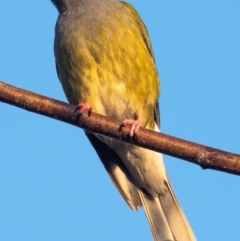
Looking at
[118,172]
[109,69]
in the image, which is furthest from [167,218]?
[109,69]

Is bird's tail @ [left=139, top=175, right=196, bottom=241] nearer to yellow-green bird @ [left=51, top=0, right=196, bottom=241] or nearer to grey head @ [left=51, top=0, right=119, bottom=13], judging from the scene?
yellow-green bird @ [left=51, top=0, right=196, bottom=241]

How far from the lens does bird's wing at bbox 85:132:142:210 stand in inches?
222

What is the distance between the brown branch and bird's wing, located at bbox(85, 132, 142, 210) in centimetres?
173

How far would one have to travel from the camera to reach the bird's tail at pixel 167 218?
17.5 feet

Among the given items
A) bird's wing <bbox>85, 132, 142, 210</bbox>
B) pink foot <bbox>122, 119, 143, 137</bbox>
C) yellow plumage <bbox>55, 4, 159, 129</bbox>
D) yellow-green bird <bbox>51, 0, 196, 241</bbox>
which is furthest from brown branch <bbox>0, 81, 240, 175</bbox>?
bird's wing <bbox>85, 132, 142, 210</bbox>

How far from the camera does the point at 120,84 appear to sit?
5.14 m

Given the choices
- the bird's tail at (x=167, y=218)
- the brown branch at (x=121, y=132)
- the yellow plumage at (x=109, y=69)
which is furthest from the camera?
the bird's tail at (x=167, y=218)

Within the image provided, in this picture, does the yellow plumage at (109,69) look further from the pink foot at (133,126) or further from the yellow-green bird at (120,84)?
the pink foot at (133,126)

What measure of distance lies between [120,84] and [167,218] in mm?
1417

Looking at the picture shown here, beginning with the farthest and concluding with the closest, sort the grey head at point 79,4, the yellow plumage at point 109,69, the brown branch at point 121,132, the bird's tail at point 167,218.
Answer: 1. the grey head at point 79,4
2. the bird's tail at point 167,218
3. the yellow plumage at point 109,69
4. the brown branch at point 121,132

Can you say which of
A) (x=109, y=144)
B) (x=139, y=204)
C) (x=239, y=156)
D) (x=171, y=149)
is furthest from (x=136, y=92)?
(x=239, y=156)

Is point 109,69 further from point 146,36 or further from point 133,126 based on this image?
point 133,126

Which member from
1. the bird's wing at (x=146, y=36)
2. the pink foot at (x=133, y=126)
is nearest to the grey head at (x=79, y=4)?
the bird's wing at (x=146, y=36)

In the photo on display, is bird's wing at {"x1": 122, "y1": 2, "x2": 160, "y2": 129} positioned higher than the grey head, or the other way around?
the grey head
